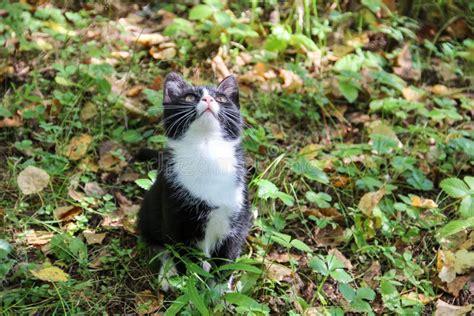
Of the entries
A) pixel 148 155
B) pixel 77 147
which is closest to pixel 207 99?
pixel 148 155

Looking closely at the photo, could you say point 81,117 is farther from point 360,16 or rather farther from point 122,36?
point 360,16

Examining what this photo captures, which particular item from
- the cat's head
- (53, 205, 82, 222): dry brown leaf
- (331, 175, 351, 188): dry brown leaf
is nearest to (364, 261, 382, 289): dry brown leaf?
(331, 175, 351, 188): dry brown leaf

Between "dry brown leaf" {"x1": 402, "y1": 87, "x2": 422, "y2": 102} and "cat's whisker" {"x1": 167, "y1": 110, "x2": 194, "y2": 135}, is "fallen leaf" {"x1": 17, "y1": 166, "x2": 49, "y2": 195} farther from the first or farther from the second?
"dry brown leaf" {"x1": 402, "y1": 87, "x2": 422, "y2": 102}

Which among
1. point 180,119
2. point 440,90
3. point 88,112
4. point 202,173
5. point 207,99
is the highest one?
point 207,99

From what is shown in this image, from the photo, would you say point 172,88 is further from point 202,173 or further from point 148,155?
point 148,155

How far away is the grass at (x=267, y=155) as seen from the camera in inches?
105

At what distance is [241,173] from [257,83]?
61.5 inches

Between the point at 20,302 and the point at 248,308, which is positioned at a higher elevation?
the point at 248,308

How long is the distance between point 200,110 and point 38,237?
1.17m

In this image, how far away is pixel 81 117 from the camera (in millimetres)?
3779

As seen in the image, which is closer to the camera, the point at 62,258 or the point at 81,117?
the point at 62,258

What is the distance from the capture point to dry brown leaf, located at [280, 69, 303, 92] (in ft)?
13.0

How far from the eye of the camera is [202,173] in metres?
2.54

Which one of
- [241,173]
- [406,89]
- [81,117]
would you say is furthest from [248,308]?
[406,89]
